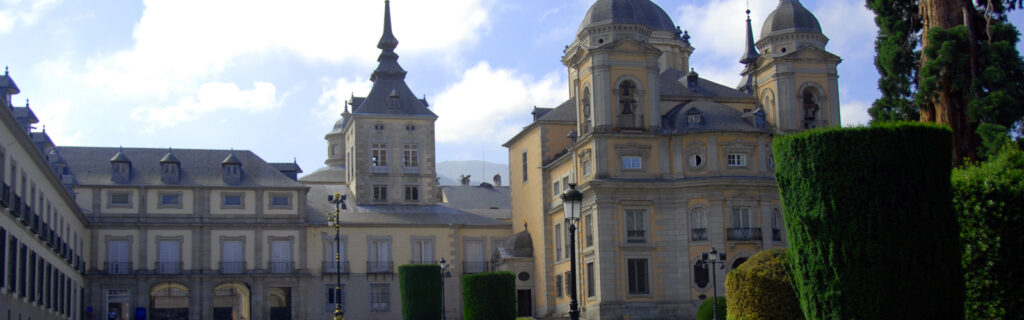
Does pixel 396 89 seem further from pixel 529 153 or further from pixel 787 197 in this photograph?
pixel 787 197

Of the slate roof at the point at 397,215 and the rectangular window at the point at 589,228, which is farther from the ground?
the slate roof at the point at 397,215

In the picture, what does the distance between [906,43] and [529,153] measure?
41.7 meters

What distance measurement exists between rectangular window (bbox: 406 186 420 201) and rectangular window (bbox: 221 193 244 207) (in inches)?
451

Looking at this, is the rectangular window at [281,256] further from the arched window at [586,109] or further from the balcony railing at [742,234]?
the balcony railing at [742,234]

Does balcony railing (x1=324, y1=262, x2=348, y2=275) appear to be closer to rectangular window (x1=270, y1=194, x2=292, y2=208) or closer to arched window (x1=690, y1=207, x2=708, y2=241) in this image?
rectangular window (x1=270, y1=194, x2=292, y2=208)

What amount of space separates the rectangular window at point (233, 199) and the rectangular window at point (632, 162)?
2484cm

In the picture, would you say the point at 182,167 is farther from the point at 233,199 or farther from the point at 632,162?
the point at 632,162

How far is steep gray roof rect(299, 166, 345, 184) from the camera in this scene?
Answer: 93387mm

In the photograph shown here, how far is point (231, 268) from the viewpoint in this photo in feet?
233

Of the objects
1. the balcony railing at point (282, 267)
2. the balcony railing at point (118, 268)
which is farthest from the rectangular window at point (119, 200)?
the balcony railing at point (282, 267)

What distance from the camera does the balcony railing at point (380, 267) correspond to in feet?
239

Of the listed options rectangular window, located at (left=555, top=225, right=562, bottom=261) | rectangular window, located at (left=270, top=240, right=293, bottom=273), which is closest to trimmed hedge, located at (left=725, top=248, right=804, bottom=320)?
rectangular window, located at (left=555, top=225, right=562, bottom=261)

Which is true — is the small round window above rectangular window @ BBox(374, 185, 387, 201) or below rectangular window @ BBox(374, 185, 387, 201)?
below

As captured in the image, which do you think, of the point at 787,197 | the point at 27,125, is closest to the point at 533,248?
the point at 27,125
